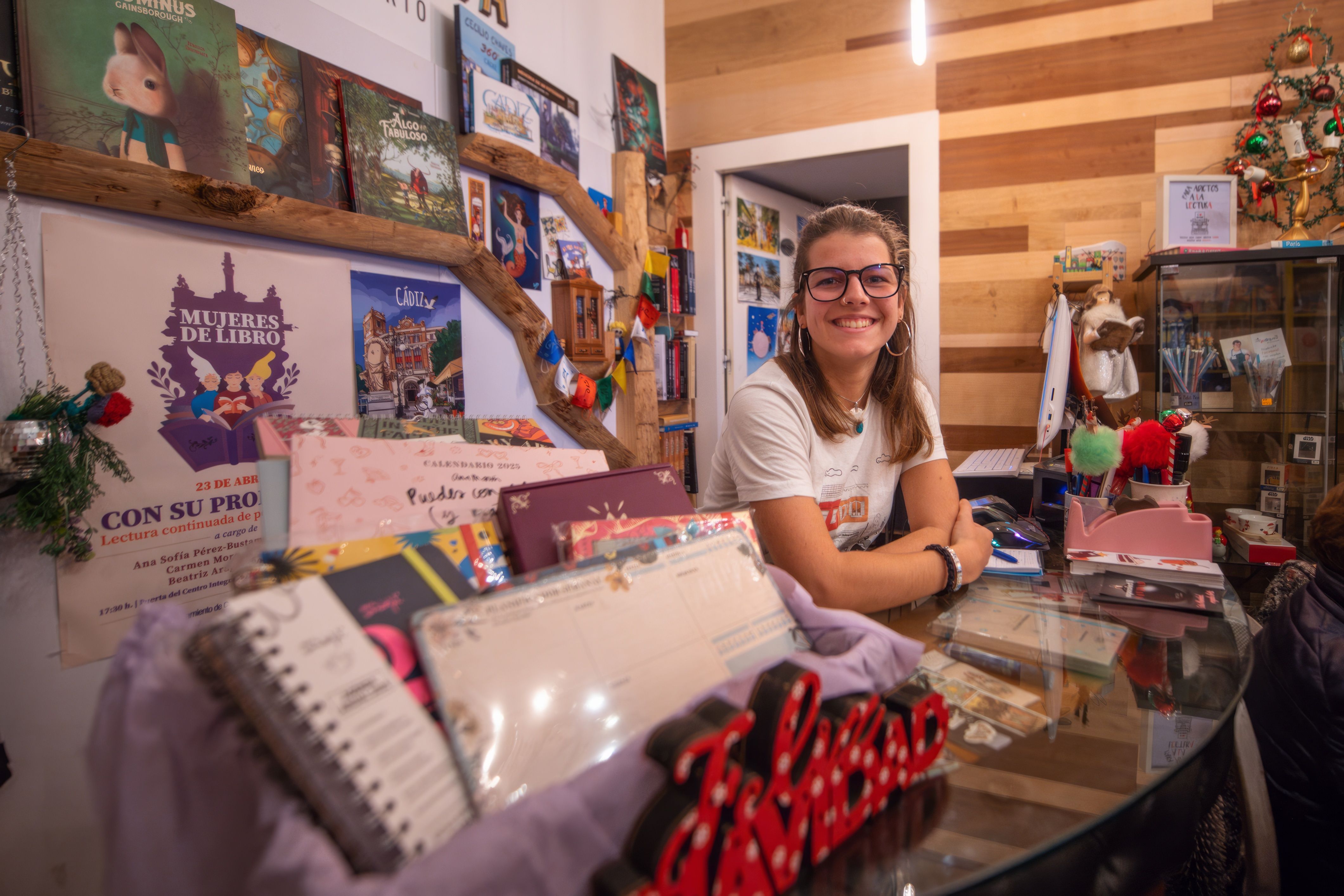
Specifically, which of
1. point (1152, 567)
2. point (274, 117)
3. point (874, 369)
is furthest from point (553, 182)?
point (1152, 567)

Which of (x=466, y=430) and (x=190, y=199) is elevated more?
(x=190, y=199)

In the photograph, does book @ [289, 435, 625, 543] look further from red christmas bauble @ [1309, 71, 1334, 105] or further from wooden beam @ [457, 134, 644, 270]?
red christmas bauble @ [1309, 71, 1334, 105]

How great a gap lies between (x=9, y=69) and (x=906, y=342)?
188 centimetres

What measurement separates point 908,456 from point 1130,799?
1.03 meters

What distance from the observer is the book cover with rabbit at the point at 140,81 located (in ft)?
4.20

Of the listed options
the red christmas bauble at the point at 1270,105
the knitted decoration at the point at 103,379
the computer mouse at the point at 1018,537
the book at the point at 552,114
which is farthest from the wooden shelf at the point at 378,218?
the red christmas bauble at the point at 1270,105

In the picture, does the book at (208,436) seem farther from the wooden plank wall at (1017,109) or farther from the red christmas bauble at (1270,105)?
the red christmas bauble at (1270,105)

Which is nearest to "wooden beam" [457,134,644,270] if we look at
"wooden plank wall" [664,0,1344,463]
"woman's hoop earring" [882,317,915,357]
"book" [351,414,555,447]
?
"wooden plank wall" [664,0,1344,463]

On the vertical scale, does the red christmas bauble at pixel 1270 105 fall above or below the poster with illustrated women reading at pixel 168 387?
above

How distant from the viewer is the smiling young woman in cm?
123

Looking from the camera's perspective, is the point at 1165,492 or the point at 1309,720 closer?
the point at 1309,720

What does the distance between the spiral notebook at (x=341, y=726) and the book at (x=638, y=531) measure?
276 millimetres

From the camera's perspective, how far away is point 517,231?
8.47 ft

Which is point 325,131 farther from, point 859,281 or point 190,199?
point 859,281
